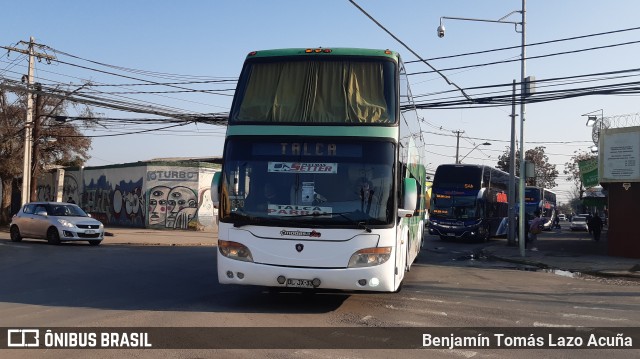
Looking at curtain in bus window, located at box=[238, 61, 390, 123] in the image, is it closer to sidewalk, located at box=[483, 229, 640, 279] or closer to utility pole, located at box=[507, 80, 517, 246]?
sidewalk, located at box=[483, 229, 640, 279]

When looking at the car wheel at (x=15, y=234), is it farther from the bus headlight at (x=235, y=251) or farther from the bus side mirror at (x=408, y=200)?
the bus side mirror at (x=408, y=200)

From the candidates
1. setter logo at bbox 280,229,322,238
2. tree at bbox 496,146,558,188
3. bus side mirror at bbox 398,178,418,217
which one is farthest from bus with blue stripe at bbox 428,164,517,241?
tree at bbox 496,146,558,188

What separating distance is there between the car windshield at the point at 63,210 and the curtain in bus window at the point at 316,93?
15.9 metres

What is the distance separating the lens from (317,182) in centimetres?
877

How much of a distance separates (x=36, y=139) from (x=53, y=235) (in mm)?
10217

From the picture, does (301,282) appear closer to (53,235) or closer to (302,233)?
(302,233)

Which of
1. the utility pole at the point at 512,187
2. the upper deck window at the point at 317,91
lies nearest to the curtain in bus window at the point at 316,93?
the upper deck window at the point at 317,91

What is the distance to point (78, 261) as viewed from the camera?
16.2 meters

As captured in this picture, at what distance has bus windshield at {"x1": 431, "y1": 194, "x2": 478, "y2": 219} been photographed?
98.8ft

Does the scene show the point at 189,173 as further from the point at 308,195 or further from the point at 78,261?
the point at 308,195

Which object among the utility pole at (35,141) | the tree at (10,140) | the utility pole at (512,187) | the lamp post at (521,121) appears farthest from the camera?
the tree at (10,140)

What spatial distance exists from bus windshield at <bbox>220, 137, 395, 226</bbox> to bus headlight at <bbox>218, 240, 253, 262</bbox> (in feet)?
1.18

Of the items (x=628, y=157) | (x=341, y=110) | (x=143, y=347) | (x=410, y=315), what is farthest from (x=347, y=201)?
(x=628, y=157)

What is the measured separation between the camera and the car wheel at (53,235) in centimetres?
2172
